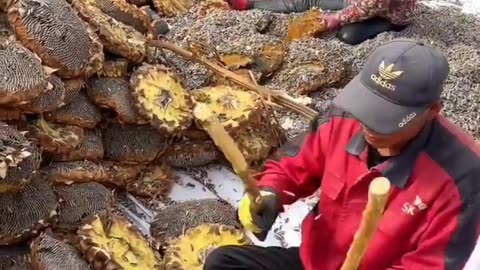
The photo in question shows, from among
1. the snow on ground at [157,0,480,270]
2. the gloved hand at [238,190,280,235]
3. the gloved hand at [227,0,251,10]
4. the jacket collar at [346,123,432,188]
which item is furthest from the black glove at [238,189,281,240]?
A: the gloved hand at [227,0,251,10]

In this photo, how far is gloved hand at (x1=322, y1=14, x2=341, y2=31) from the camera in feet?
12.3

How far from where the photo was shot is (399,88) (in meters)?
1.64

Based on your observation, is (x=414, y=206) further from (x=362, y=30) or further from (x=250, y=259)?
(x=362, y=30)

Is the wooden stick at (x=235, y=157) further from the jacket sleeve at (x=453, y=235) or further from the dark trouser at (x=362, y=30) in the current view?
the dark trouser at (x=362, y=30)

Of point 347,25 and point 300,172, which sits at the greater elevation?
point 300,172

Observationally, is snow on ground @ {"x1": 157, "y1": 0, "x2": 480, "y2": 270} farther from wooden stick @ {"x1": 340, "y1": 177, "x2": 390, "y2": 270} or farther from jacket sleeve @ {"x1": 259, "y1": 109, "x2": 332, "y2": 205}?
wooden stick @ {"x1": 340, "y1": 177, "x2": 390, "y2": 270}

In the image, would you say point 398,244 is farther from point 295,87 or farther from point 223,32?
point 223,32

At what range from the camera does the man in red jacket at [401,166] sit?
64.5 inches

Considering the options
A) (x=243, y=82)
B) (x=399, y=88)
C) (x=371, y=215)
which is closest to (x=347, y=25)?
(x=243, y=82)

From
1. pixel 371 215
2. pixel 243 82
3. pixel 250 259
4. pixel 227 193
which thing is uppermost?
pixel 371 215

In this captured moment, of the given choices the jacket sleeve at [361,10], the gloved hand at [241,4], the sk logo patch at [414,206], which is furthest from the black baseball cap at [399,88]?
the gloved hand at [241,4]

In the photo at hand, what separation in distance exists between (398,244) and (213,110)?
1292mm

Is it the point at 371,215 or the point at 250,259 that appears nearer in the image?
the point at 371,215

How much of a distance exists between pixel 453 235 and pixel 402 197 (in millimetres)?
136
